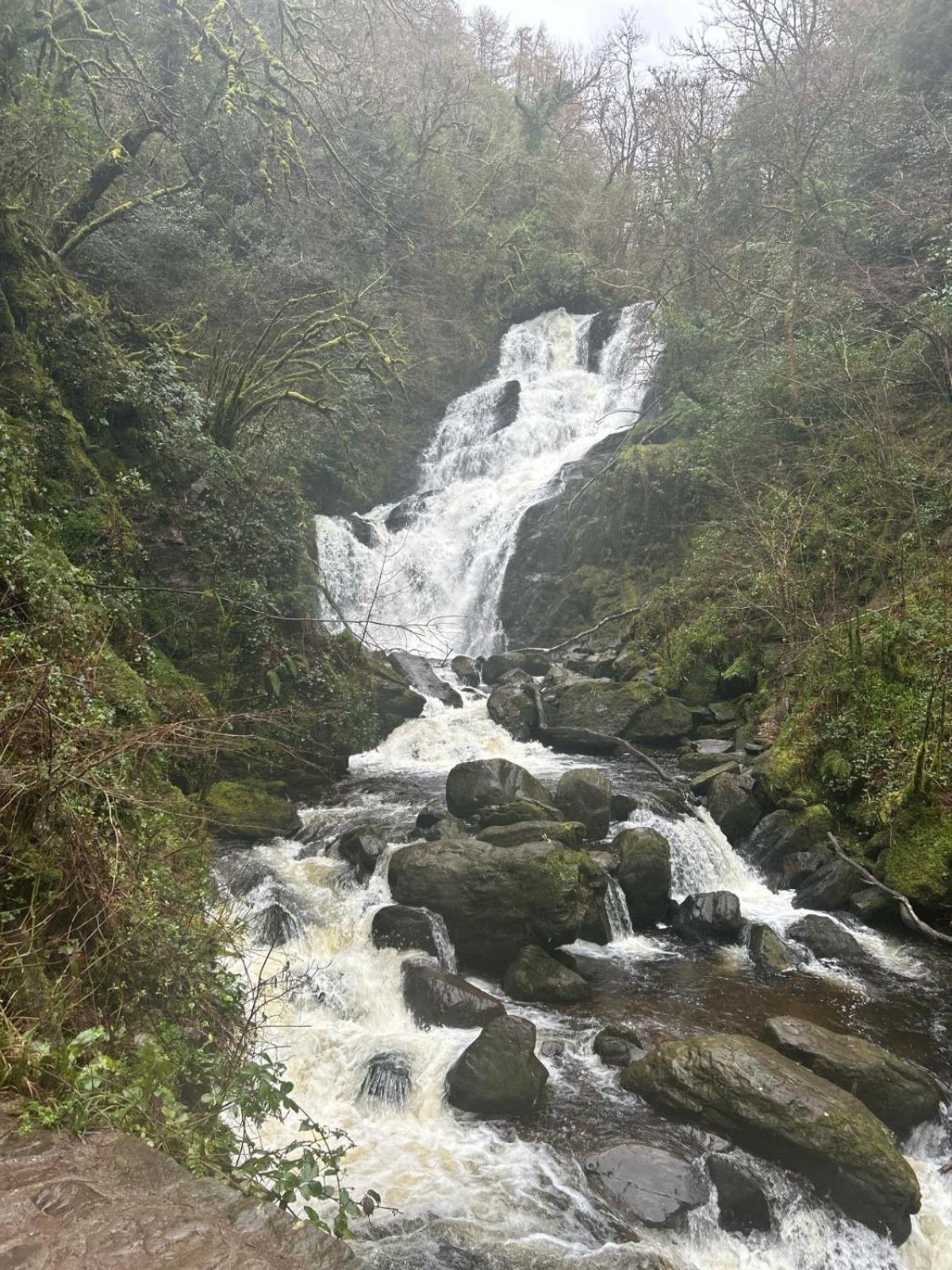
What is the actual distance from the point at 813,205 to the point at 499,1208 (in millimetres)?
19840

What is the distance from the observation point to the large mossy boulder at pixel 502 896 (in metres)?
6.96

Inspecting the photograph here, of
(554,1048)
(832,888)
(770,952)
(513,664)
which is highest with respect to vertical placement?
(513,664)

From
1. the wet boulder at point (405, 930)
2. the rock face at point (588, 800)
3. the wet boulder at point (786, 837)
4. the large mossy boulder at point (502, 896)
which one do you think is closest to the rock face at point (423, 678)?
the rock face at point (588, 800)

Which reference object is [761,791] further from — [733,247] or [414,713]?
[733,247]

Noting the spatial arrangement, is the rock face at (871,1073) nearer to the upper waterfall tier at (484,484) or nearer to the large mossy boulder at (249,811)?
the large mossy boulder at (249,811)

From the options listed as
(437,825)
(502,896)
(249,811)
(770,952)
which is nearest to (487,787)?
(437,825)

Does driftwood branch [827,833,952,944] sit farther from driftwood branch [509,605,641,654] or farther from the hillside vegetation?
driftwood branch [509,605,641,654]

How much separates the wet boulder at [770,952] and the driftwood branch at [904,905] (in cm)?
108

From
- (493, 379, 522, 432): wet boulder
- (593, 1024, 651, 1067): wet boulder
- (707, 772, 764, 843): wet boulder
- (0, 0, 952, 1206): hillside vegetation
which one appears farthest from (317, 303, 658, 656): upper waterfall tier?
(593, 1024, 651, 1067): wet boulder

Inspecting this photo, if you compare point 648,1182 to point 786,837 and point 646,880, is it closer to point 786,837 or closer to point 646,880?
point 646,880

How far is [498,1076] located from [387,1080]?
2.88 ft

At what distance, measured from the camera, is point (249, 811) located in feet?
30.0

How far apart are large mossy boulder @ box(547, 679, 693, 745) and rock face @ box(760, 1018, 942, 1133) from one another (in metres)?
7.14

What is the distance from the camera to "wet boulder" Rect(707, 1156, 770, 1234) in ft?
14.3
